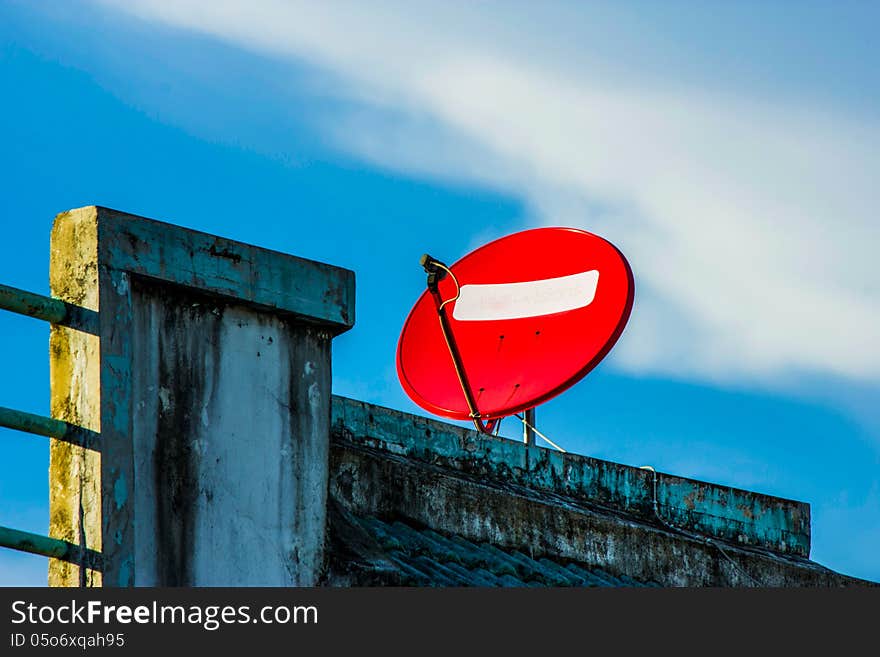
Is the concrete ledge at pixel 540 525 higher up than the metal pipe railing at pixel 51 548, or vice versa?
the concrete ledge at pixel 540 525

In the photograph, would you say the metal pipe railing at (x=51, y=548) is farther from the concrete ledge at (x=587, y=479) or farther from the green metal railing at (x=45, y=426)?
the concrete ledge at (x=587, y=479)

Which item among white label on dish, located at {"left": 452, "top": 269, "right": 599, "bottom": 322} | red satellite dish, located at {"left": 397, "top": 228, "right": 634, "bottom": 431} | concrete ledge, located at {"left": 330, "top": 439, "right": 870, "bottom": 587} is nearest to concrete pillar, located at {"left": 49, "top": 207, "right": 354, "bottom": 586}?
concrete ledge, located at {"left": 330, "top": 439, "right": 870, "bottom": 587}

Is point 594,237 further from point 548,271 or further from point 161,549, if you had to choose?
point 161,549

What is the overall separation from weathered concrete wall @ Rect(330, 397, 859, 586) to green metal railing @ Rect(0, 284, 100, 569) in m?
3.08

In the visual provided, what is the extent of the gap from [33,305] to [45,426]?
61 cm

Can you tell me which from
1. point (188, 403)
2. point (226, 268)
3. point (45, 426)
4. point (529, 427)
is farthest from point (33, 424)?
point (529, 427)

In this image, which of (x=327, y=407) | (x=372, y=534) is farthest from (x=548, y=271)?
(x=327, y=407)

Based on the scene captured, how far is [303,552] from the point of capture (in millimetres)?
11945

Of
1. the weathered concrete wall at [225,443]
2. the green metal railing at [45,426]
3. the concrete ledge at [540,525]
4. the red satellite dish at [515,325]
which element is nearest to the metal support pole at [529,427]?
the red satellite dish at [515,325]

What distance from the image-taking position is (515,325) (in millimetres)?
18891

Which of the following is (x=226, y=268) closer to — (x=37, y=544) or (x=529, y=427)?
(x=37, y=544)

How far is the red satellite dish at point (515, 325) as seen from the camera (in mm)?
18234

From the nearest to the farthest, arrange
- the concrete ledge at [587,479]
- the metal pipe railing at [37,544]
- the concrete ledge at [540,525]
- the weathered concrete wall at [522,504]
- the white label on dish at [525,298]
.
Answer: the metal pipe railing at [37,544] < the concrete ledge at [540,525] < the weathered concrete wall at [522,504] < the concrete ledge at [587,479] < the white label on dish at [525,298]

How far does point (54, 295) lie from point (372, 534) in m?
3.16
